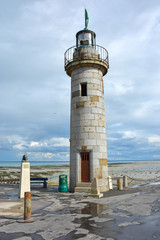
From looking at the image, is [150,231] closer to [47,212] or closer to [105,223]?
[105,223]

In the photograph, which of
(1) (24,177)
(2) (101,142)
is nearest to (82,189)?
(2) (101,142)

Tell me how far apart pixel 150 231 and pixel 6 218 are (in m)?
5.39

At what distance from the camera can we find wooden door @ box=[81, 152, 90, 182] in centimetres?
1516

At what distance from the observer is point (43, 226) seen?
719cm

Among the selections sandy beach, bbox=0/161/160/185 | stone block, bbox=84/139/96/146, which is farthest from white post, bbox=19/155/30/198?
sandy beach, bbox=0/161/160/185

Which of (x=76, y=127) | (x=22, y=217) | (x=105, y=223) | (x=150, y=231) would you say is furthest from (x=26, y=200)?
(x=76, y=127)

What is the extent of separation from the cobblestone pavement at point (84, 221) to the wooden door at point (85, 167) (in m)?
4.19

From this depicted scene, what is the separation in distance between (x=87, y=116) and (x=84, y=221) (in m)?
9.10

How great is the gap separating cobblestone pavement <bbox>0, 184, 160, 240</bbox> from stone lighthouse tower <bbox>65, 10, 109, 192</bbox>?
4.39 metres

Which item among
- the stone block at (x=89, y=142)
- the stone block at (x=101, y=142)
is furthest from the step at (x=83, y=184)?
the stone block at (x=101, y=142)

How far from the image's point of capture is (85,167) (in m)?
15.3

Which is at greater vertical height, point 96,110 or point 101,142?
point 96,110

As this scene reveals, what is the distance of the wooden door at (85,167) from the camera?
15164 millimetres

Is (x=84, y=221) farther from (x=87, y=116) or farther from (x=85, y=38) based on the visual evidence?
(x=85, y=38)
